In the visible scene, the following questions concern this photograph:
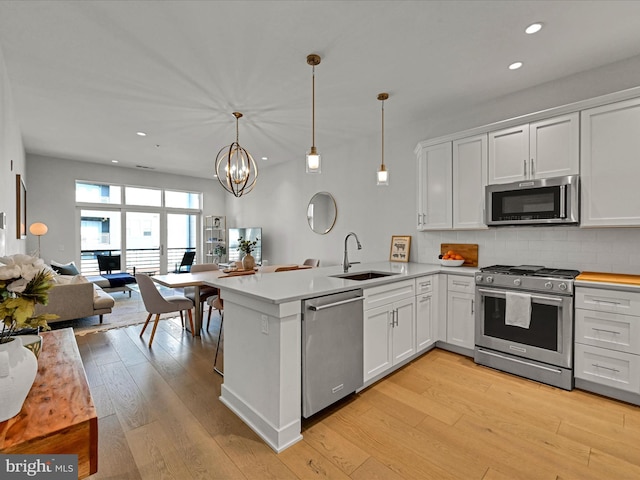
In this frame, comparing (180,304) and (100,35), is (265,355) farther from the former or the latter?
(100,35)

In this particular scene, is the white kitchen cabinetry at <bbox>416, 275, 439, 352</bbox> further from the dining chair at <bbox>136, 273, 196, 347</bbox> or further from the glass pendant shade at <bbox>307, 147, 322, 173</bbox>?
the dining chair at <bbox>136, 273, 196, 347</bbox>

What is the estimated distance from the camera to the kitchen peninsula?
1878 mm

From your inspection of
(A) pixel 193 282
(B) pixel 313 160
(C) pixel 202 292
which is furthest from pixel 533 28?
(C) pixel 202 292

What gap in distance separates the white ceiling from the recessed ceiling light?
0.15 ft

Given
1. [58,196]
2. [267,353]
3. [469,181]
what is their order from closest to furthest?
[267,353], [469,181], [58,196]

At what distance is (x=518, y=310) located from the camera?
2.77 meters

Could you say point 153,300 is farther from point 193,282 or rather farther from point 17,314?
point 17,314

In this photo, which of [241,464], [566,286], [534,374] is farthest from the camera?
[534,374]

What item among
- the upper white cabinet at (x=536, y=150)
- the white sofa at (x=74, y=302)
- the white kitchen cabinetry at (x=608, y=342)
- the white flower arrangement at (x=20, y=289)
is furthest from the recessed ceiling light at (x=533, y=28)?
the white sofa at (x=74, y=302)

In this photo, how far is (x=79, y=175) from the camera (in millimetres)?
6582

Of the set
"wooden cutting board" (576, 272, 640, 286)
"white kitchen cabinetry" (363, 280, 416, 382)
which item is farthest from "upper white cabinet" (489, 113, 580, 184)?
"white kitchen cabinetry" (363, 280, 416, 382)

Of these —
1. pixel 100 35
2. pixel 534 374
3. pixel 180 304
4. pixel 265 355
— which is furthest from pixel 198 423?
pixel 100 35

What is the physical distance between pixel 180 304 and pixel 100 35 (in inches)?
109

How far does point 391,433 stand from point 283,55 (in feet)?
10.1
